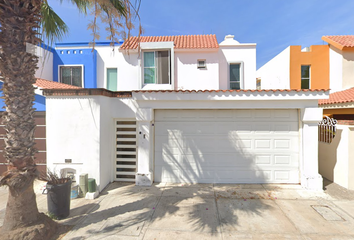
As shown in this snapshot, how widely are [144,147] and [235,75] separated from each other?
6871 mm

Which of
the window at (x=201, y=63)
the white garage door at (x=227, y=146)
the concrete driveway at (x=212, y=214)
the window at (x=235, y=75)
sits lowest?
the concrete driveway at (x=212, y=214)

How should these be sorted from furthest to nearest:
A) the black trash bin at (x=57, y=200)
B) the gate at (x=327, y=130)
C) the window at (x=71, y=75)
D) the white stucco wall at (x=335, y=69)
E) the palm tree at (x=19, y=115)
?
the window at (x=71, y=75)
the white stucco wall at (x=335, y=69)
the gate at (x=327, y=130)
the black trash bin at (x=57, y=200)
the palm tree at (x=19, y=115)

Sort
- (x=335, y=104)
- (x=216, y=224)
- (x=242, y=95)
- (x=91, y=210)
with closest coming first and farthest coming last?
(x=216, y=224), (x=91, y=210), (x=242, y=95), (x=335, y=104)

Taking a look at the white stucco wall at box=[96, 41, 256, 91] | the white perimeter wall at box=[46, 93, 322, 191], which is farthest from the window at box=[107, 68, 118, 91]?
the white perimeter wall at box=[46, 93, 322, 191]

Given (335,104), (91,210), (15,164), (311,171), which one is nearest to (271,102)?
(311,171)

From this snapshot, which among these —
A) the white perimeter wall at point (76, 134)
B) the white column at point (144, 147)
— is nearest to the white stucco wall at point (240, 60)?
the white column at point (144, 147)

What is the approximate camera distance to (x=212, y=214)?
4707mm

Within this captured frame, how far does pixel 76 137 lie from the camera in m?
6.00

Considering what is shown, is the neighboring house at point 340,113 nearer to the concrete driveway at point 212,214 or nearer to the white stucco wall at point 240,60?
the concrete driveway at point 212,214

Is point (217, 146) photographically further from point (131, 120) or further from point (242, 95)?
point (131, 120)

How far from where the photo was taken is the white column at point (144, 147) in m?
6.58

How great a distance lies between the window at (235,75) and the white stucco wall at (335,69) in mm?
5956

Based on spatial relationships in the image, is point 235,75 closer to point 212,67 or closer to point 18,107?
point 212,67

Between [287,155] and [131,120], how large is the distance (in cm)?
576
